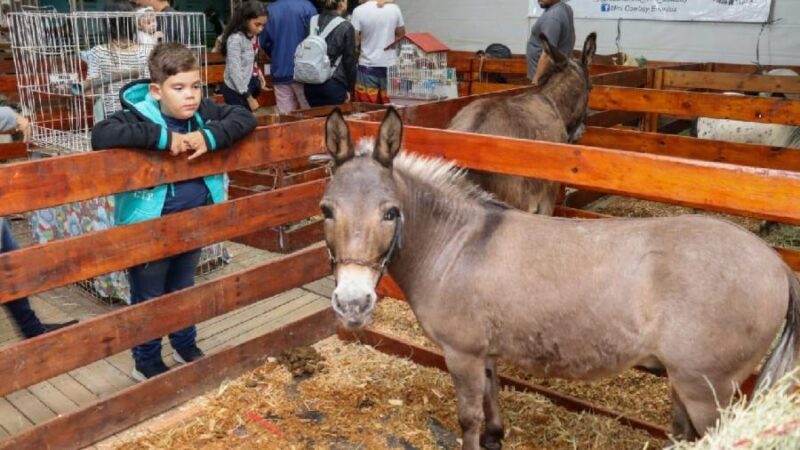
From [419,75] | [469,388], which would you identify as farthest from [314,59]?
[469,388]

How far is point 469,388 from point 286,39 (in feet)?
16.2

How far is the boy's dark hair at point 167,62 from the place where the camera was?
10.7ft

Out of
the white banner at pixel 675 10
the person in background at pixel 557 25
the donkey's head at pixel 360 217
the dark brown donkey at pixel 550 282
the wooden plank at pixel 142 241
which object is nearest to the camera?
the dark brown donkey at pixel 550 282

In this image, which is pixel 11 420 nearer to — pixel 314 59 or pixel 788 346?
pixel 788 346

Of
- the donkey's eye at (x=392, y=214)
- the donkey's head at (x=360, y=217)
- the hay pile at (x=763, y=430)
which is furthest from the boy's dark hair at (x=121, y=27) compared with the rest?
the hay pile at (x=763, y=430)

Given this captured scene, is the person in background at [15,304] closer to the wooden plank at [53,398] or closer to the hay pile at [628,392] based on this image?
the wooden plank at [53,398]

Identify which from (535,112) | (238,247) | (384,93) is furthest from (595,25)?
(238,247)

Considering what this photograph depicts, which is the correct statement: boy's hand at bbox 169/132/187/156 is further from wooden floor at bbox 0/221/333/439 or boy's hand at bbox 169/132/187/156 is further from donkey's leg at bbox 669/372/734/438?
donkey's leg at bbox 669/372/734/438

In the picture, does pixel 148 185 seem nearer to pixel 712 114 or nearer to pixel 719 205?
pixel 719 205

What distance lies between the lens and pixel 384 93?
7473mm

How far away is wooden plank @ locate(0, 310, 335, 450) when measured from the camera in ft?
9.81

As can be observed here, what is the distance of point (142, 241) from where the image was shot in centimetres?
317

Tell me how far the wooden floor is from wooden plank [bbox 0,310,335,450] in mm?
339

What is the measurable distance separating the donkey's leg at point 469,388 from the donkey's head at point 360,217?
1.70 feet
